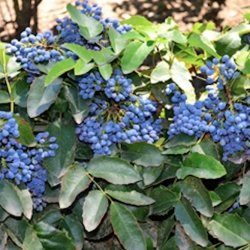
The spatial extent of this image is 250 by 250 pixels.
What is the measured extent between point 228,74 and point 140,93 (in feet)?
0.83

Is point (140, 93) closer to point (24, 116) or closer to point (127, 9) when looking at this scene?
point (24, 116)

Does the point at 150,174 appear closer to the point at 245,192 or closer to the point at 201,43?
the point at 245,192

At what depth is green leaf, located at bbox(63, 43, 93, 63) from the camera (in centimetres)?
169

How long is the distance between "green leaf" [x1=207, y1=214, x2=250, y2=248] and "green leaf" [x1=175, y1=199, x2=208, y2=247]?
7 cm

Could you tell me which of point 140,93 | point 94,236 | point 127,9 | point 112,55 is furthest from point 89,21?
point 127,9

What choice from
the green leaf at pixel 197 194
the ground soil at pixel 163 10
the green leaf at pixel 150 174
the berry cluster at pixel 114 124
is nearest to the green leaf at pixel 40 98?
the berry cluster at pixel 114 124

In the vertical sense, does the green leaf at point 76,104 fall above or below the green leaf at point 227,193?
above

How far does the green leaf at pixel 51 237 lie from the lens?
1830 millimetres

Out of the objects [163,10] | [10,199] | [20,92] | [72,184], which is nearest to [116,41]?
[20,92]

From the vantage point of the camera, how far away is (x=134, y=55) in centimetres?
173

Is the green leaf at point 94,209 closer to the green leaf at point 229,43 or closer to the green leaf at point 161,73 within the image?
the green leaf at point 161,73

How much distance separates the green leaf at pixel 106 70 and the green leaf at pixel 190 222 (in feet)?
1.29

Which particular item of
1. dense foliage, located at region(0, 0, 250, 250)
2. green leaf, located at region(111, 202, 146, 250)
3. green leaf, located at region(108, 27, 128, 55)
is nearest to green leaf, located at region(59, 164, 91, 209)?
dense foliage, located at region(0, 0, 250, 250)

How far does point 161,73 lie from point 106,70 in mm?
158
